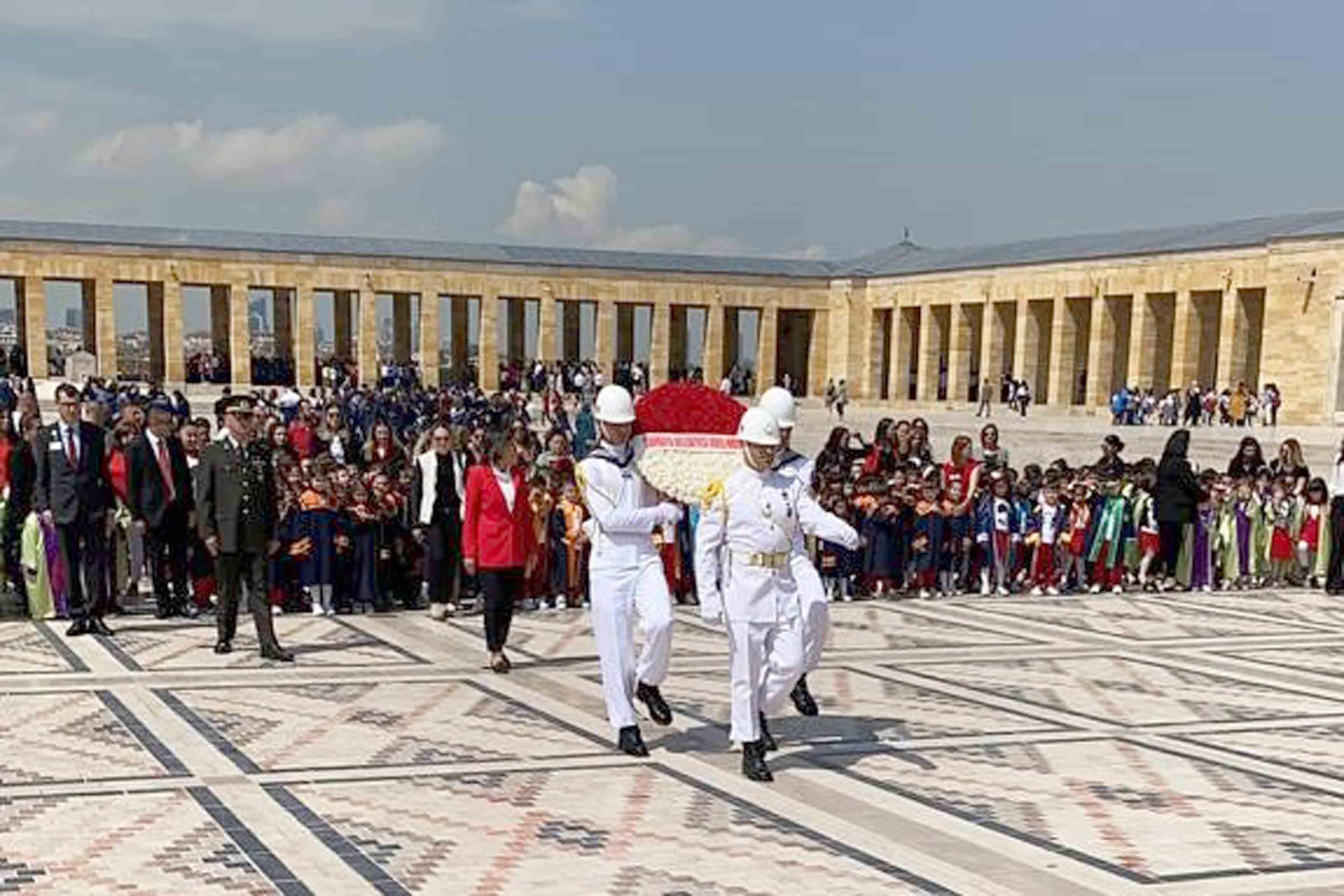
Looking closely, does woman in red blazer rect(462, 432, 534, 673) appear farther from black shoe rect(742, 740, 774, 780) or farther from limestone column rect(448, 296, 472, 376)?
limestone column rect(448, 296, 472, 376)

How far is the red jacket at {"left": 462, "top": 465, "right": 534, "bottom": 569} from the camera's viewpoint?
29.6 feet

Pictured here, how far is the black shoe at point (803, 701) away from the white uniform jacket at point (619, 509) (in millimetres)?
1480

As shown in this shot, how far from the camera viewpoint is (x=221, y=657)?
9.45m

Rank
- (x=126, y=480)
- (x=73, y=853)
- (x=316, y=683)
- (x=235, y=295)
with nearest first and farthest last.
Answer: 1. (x=73, y=853)
2. (x=316, y=683)
3. (x=126, y=480)
4. (x=235, y=295)

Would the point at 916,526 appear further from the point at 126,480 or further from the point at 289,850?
the point at 289,850

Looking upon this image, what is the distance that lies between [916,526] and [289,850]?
885 cm

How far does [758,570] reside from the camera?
6.87 meters

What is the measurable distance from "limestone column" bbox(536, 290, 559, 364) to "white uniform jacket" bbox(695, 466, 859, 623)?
47.2 meters

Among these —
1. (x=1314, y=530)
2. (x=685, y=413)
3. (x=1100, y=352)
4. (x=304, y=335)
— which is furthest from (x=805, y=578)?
(x=304, y=335)

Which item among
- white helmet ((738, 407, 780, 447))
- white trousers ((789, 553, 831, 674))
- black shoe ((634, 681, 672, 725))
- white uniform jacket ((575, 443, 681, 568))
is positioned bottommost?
black shoe ((634, 681, 672, 725))

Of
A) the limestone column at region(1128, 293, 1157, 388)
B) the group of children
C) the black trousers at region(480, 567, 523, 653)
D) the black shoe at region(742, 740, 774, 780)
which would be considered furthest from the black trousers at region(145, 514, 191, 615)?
the limestone column at region(1128, 293, 1157, 388)

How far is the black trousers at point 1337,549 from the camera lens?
14.2 m

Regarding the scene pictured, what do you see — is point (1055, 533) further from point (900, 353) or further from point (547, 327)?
point (900, 353)

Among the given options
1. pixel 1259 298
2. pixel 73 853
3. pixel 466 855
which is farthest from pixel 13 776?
pixel 1259 298
